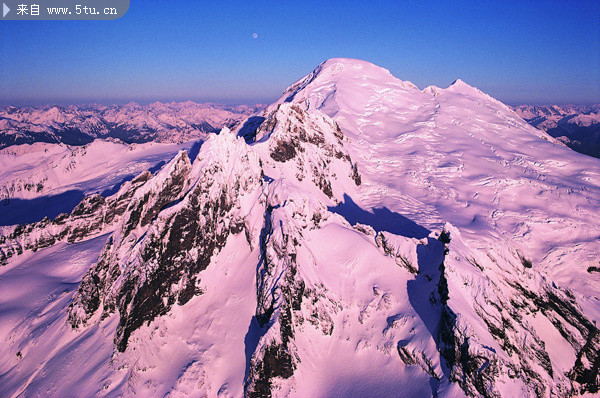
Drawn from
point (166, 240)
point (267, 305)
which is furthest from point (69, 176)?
point (267, 305)

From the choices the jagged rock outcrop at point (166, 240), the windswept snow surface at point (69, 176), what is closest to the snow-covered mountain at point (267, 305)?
the jagged rock outcrop at point (166, 240)

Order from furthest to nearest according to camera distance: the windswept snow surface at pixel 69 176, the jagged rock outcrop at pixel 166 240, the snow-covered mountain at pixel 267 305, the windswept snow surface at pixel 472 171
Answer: the windswept snow surface at pixel 69 176 → the windswept snow surface at pixel 472 171 → the jagged rock outcrop at pixel 166 240 → the snow-covered mountain at pixel 267 305

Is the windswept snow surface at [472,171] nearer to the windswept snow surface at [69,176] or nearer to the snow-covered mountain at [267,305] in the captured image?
the snow-covered mountain at [267,305]

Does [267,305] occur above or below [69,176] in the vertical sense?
above

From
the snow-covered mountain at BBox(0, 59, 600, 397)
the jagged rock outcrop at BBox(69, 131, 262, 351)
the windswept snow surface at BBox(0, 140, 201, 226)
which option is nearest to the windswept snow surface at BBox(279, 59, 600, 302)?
the snow-covered mountain at BBox(0, 59, 600, 397)

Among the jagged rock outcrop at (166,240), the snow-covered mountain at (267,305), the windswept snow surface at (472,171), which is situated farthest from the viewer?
the windswept snow surface at (472,171)

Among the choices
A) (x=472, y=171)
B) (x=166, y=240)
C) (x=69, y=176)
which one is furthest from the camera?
(x=69, y=176)

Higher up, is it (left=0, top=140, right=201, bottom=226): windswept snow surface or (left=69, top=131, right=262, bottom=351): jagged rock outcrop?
(left=69, top=131, right=262, bottom=351): jagged rock outcrop

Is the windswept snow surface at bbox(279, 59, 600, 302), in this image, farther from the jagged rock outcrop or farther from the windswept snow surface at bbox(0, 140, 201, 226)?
the windswept snow surface at bbox(0, 140, 201, 226)

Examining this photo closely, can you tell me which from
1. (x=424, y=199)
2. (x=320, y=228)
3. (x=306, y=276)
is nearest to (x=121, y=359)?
(x=306, y=276)

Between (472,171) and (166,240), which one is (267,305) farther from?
(472,171)

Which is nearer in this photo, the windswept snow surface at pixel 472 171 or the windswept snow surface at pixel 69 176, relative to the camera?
the windswept snow surface at pixel 472 171
